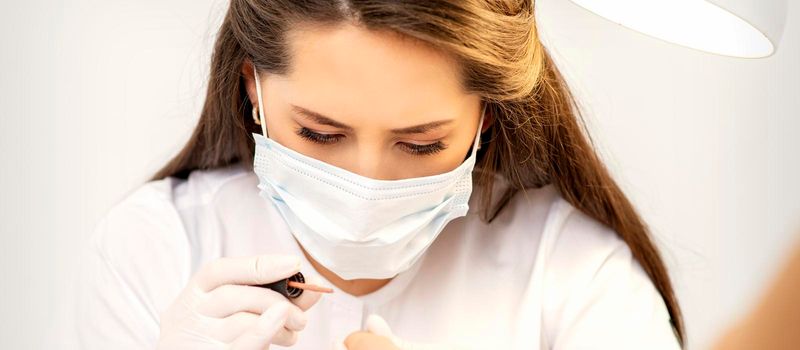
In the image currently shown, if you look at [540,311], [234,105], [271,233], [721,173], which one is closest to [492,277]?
[540,311]

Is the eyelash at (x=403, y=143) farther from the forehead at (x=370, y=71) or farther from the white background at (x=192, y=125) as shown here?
the white background at (x=192, y=125)

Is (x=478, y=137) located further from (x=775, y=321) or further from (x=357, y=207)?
(x=775, y=321)

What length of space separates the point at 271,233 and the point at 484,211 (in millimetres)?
419

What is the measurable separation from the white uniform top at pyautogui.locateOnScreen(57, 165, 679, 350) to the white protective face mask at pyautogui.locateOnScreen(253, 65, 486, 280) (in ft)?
0.65

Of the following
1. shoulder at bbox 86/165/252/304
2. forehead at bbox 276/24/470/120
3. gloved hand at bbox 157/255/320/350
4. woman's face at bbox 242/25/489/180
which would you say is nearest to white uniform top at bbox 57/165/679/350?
shoulder at bbox 86/165/252/304

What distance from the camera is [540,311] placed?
1.90 meters

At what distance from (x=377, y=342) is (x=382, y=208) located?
211mm

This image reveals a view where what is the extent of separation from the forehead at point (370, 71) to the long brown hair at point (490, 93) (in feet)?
0.07

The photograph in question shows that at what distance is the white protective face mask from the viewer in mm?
1614

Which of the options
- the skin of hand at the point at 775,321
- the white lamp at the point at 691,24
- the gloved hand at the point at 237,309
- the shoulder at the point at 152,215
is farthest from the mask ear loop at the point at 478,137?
the skin of hand at the point at 775,321

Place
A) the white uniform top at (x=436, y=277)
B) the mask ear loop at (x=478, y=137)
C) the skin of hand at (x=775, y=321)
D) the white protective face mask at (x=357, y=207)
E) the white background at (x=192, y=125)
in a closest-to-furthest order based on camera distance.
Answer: the white protective face mask at (x=357, y=207) < the mask ear loop at (x=478, y=137) < the white uniform top at (x=436, y=277) < the skin of hand at (x=775, y=321) < the white background at (x=192, y=125)

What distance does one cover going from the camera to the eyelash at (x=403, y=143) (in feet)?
5.36

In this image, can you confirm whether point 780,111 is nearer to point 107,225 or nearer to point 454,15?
point 454,15

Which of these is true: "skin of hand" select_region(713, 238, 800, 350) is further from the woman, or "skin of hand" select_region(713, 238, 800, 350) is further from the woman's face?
the woman's face
